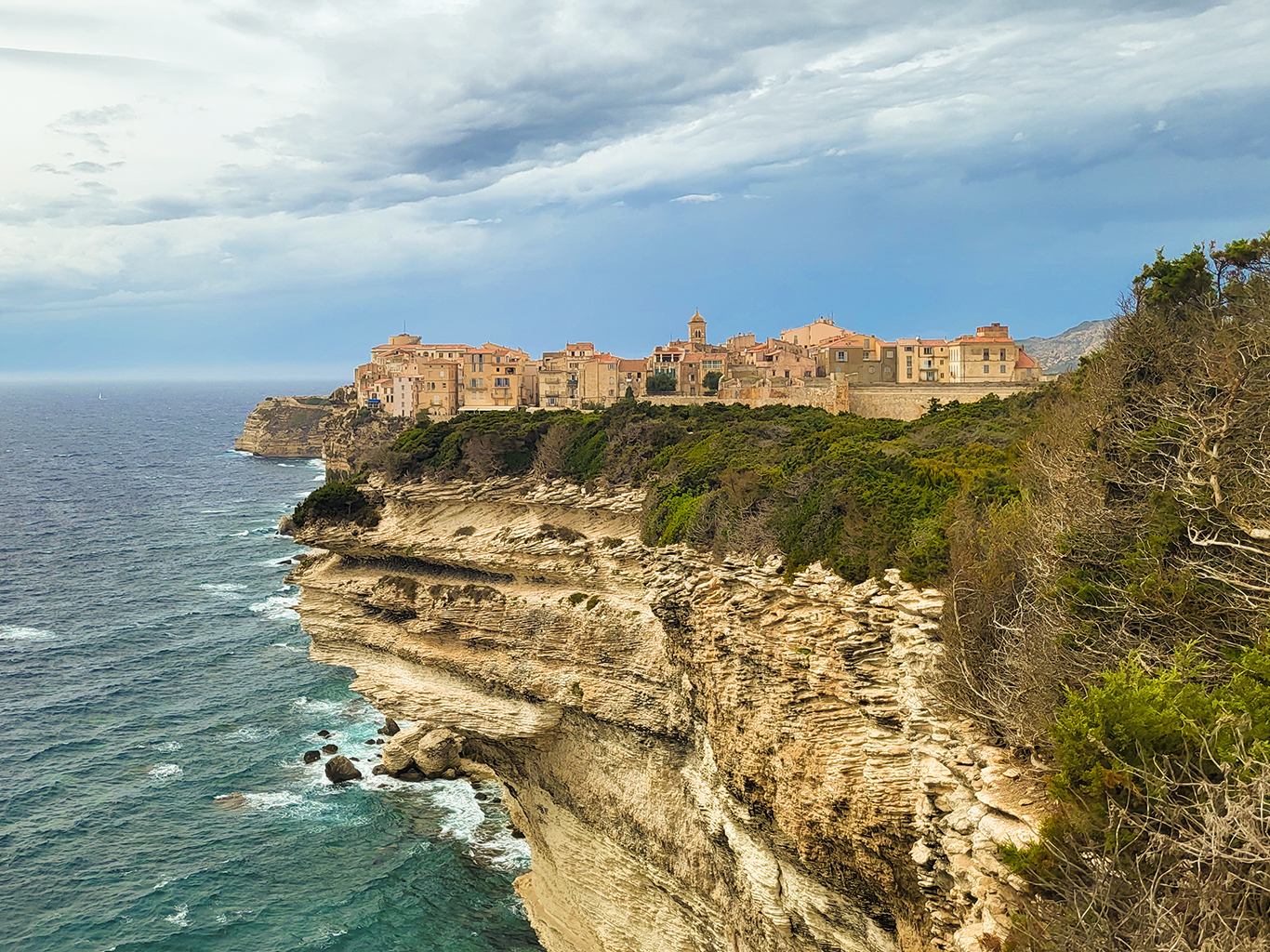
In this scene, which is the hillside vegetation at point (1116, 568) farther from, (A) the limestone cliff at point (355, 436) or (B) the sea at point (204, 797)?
(A) the limestone cliff at point (355, 436)

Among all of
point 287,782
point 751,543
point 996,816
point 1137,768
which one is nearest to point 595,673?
point 751,543

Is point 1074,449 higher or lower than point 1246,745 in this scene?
higher

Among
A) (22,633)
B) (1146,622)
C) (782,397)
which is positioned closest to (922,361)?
(782,397)

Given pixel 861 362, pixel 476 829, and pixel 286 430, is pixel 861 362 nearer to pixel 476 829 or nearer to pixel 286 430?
pixel 476 829

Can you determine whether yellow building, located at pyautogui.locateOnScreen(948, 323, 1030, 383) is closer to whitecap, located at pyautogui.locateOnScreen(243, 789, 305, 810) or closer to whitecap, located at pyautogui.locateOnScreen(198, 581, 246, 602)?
whitecap, located at pyautogui.locateOnScreen(243, 789, 305, 810)

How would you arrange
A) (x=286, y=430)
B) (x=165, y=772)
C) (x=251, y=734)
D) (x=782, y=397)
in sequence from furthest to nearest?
(x=286, y=430), (x=782, y=397), (x=251, y=734), (x=165, y=772)

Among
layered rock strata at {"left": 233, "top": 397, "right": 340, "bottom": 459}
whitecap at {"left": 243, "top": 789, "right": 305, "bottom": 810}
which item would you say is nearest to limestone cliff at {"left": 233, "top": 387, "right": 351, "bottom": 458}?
layered rock strata at {"left": 233, "top": 397, "right": 340, "bottom": 459}

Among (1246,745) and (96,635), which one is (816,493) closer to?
(1246,745)
